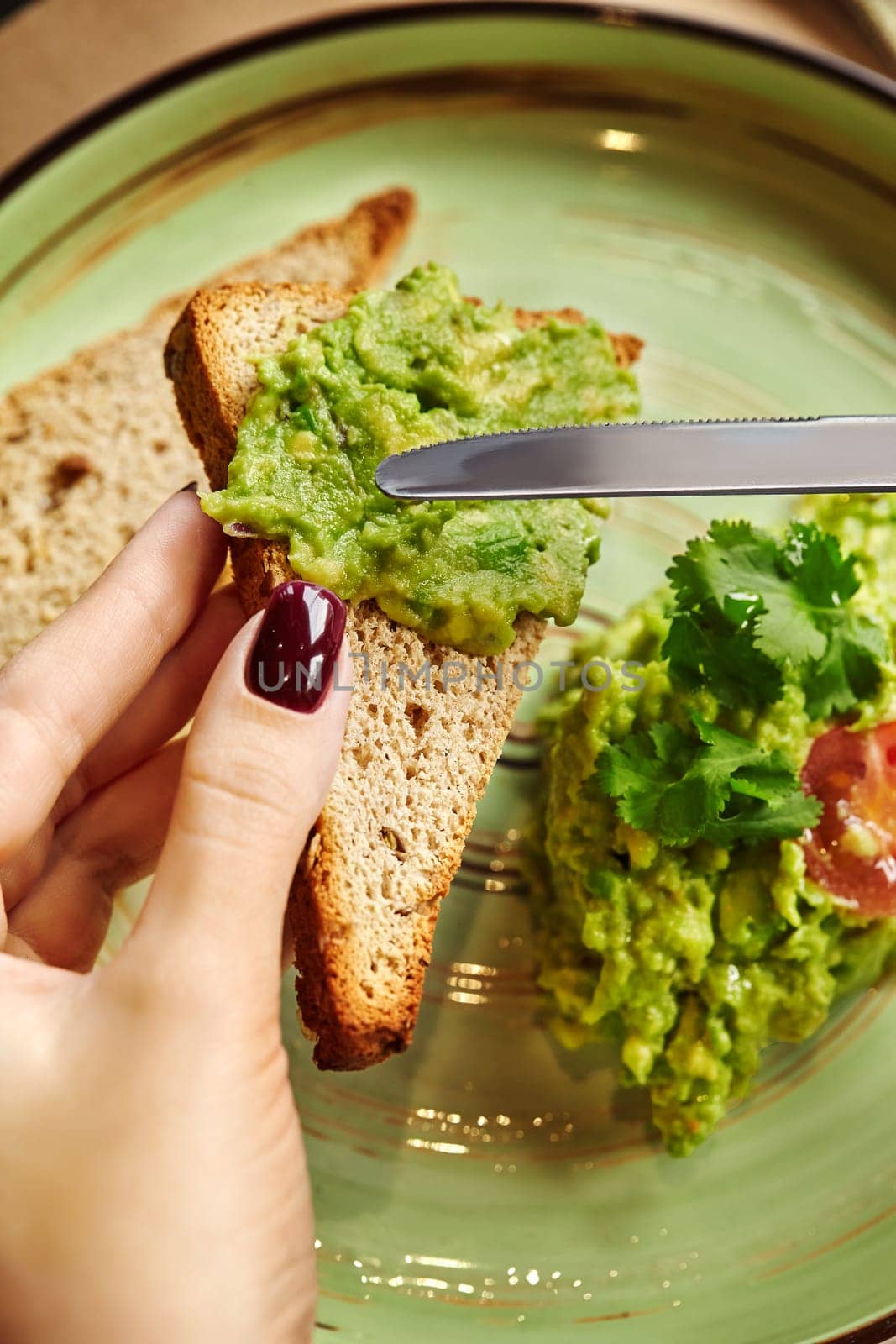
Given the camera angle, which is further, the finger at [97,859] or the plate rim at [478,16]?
the plate rim at [478,16]

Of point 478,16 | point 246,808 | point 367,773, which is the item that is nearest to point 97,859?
→ point 367,773

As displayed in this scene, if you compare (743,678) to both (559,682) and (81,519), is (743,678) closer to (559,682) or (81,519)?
(559,682)

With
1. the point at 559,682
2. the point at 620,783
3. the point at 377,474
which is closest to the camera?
the point at 377,474

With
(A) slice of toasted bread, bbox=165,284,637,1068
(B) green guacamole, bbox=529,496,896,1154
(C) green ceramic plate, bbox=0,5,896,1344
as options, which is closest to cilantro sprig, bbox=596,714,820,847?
(B) green guacamole, bbox=529,496,896,1154

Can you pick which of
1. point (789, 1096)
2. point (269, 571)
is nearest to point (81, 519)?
point (269, 571)

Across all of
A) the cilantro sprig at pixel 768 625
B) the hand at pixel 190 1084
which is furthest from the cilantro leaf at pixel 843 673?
the hand at pixel 190 1084

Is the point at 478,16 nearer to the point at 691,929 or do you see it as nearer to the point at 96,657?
the point at 96,657

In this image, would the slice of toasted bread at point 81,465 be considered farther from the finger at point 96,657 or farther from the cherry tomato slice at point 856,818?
the cherry tomato slice at point 856,818
